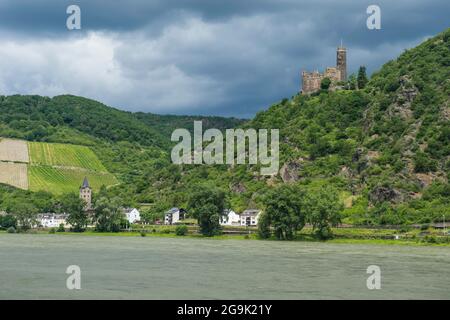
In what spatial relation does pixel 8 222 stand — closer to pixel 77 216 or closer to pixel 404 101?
pixel 77 216

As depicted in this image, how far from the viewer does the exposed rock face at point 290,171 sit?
154 meters

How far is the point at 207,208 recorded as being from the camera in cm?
12138

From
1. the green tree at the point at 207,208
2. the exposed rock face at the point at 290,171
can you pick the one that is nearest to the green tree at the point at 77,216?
the green tree at the point at 207,208

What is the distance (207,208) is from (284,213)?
55.5ft

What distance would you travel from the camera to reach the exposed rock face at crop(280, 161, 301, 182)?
6078 inches

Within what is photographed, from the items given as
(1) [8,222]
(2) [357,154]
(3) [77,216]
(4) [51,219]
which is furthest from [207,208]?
(4) [51,219]

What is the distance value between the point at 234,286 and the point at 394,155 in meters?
103

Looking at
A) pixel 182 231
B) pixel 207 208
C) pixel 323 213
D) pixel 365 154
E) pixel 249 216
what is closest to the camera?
pixel 323 213

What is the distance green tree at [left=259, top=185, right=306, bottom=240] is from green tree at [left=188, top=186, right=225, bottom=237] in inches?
475

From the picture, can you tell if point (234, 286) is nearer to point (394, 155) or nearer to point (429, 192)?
point (429, 192)

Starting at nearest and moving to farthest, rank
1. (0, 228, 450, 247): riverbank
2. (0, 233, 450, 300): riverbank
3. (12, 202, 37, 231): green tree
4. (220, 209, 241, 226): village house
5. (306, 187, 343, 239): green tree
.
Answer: (0, 233, 450, 300): riverbank, (0, 228, 450, 247): riverbank, (306, 187, 343, 239): green tree, (220, 209, 241, 226): village house, (12, 202, 37, 231): green tree

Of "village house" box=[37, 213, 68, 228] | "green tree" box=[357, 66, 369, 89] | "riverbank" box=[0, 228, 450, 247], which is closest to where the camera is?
"riverbank" box=[0, 228, 450, 247]

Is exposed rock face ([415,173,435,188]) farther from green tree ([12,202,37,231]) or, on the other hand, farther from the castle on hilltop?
green tree ([12,202,37,231])

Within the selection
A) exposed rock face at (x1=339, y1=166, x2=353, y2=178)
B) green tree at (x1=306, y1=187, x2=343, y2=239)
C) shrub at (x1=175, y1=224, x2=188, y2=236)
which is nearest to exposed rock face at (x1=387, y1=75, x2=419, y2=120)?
exposed rock face at (x1=339, y1=166, x2=353, y2=178)
